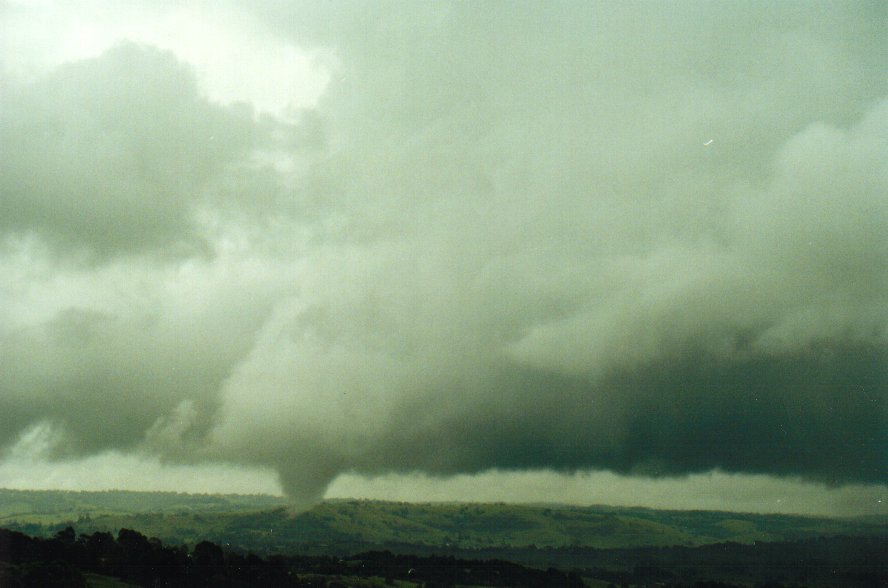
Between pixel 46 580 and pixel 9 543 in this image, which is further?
pixel 9 543

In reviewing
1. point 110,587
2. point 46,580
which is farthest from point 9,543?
point 46,580

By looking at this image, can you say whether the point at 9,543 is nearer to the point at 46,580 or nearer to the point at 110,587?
the point at 110,587

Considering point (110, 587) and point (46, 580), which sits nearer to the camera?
point (46, 580)
